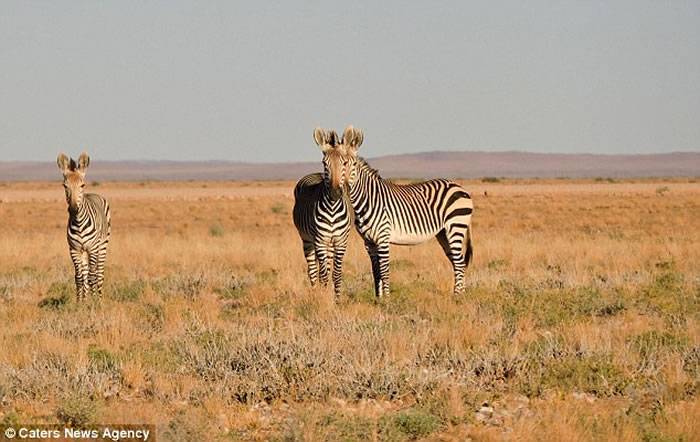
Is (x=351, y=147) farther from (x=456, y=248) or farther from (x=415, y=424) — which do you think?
(x=415, y=424)

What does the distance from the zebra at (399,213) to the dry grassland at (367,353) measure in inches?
20.8

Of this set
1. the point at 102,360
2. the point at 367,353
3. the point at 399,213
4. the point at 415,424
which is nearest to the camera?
the point at 415,424

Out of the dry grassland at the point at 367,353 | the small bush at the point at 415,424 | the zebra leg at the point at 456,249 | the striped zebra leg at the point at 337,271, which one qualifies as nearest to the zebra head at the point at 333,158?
the striped zebra leg at the point at 337,271

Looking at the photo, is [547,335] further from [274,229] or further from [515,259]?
[274,229]

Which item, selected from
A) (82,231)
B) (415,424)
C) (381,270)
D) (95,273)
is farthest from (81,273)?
(415,424)

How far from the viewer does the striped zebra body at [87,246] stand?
14.6m

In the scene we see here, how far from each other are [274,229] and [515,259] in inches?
604

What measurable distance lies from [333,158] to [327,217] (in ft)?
3.36

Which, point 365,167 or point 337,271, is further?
point 365,167

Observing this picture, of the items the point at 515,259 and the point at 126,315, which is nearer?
the point at 126,315

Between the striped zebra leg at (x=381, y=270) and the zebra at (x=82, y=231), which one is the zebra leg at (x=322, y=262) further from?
the zebra at (x=82, y=231)

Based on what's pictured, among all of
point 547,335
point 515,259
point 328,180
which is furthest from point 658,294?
point 515,259

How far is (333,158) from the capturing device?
13.3 m

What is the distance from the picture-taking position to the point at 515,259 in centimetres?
1931
